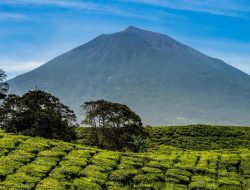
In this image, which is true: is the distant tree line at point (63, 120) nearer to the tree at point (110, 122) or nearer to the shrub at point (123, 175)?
the tree at point (110, 122)

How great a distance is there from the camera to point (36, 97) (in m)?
68.5

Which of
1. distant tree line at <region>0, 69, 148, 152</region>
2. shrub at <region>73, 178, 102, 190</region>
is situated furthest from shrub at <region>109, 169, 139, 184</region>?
distant tree line at <region>0, 69, 148, 152</region>

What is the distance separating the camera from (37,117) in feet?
208

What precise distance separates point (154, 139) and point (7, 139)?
5159cm

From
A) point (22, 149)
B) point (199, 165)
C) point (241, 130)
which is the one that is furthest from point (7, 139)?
point (241, 130)

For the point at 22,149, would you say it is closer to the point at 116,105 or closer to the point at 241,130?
the point at 116,105

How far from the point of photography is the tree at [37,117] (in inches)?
2462

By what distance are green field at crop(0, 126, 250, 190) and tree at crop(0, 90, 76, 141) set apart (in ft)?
40.7

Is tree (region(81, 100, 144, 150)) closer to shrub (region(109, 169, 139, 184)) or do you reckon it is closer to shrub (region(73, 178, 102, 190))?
shrub (region(109, 169, 139, 184))

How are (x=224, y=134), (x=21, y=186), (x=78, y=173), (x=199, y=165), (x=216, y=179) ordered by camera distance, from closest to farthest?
(x=21, y=186) < (x=78, y=173) < (x=216, y=179) < (x=199, y=165) < (x=224, y=134)

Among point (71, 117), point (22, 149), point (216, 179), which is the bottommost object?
point (216, 179)

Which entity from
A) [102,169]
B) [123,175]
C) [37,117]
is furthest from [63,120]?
[123,175]

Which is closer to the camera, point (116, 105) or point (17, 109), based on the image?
point (17, 109)

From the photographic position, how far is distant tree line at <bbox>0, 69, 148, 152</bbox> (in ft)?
209
